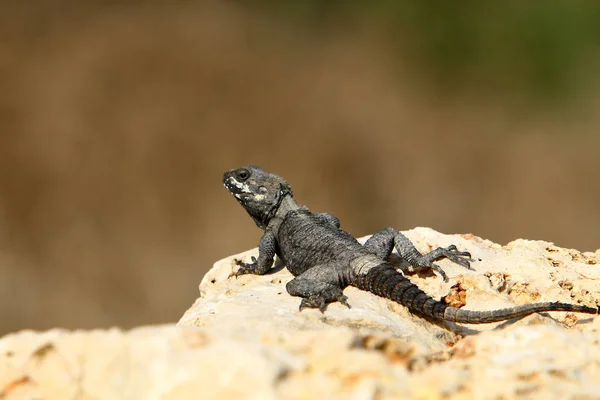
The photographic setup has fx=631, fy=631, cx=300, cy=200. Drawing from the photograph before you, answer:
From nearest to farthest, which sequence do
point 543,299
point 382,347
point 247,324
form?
point 382,347 < point 247,324 < point 543,299

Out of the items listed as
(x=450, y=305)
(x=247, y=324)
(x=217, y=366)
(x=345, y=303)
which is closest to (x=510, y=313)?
(x=450, y=305)

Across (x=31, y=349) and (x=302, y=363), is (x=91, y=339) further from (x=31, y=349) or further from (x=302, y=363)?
(x=302, y=363)

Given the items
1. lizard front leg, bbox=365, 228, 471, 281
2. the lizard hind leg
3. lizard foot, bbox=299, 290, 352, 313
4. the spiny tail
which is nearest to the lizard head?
lizard front leg, bbox=365, 228, 471, 281

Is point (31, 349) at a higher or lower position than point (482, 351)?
lower

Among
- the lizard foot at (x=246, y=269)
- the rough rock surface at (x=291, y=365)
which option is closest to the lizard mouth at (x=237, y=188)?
the lizard foot at (x=246, y=269)

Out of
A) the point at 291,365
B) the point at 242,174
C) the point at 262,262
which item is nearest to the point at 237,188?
the point at 242,174

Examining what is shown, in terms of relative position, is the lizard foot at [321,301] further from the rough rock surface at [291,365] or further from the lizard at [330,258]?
the rough rock surface at [291,365]

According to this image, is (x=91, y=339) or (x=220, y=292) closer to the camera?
(x=91, y=339)
